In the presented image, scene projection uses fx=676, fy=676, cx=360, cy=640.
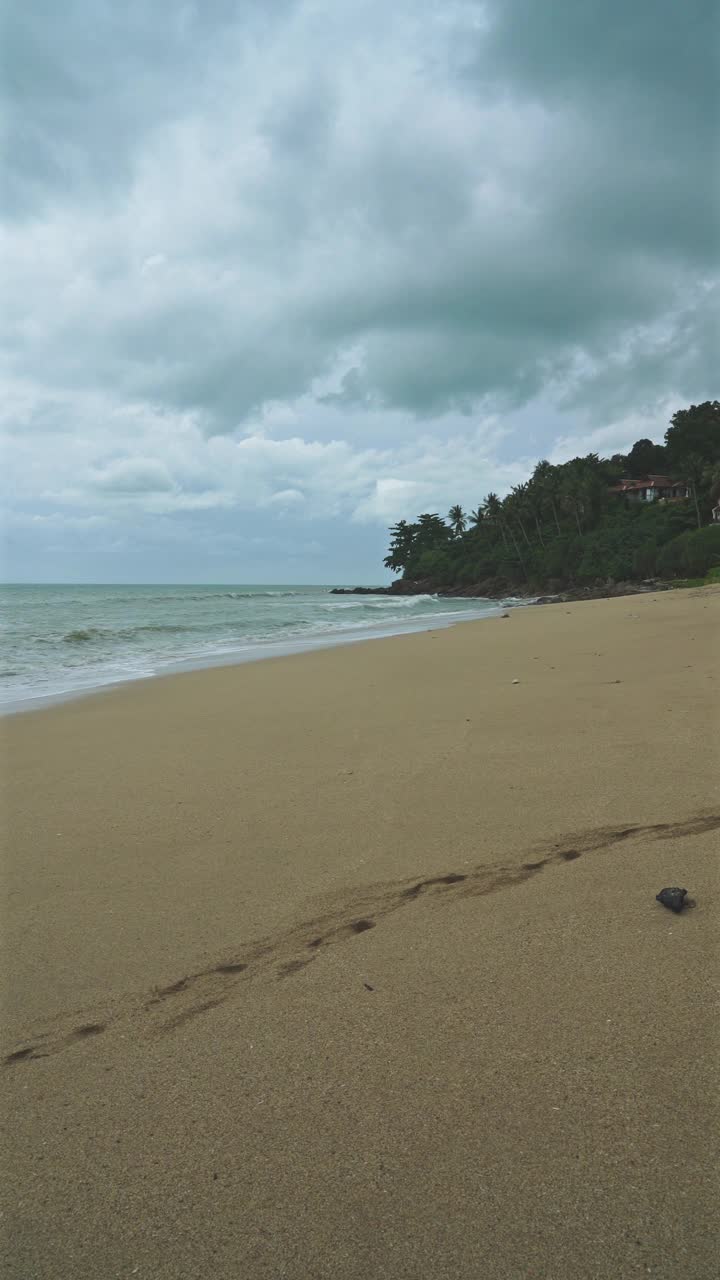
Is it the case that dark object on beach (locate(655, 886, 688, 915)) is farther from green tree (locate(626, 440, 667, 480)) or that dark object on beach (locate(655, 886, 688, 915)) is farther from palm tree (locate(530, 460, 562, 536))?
green tree (locate(626, 440, 667, 480))

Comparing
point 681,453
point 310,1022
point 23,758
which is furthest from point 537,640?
point 681,453

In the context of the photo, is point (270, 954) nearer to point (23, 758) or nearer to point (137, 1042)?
point (137, 1042)

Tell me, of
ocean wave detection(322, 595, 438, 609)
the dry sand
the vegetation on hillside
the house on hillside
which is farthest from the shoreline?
the house on hillside

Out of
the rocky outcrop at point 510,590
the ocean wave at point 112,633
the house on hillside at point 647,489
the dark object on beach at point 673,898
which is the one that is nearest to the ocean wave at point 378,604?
the rocky outcrop at point 510,590

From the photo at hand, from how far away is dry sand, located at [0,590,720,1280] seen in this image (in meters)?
1.31

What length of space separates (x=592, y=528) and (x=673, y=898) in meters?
72.5

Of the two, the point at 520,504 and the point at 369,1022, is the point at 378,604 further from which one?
the point at 369,1022

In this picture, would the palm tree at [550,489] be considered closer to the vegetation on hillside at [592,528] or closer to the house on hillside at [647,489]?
the vegetation on hillside at [592,528]

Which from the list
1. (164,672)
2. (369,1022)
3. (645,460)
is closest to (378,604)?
(164,672)

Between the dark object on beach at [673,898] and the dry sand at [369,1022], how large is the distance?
37 mm

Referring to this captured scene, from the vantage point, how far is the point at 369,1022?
1.84 metres

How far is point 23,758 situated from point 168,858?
2.52 metres

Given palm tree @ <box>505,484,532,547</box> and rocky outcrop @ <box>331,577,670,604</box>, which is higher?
palm tree @ <box>505,484,532,547</box>

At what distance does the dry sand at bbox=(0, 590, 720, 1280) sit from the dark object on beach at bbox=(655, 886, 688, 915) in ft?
0.12
